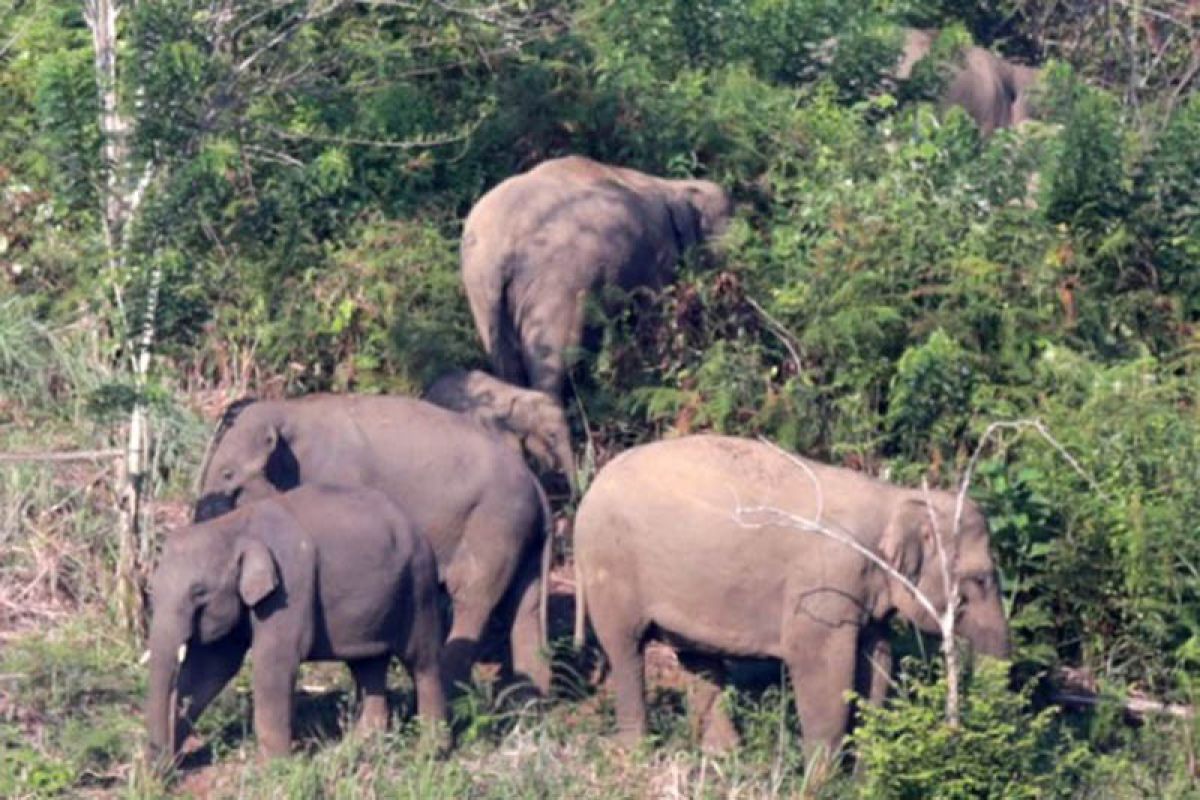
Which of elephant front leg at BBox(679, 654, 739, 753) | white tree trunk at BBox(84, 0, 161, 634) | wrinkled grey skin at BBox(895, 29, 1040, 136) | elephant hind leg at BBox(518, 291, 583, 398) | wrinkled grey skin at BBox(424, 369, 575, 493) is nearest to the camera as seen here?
elephant front leg at BBox(679, 654, 739, 753)

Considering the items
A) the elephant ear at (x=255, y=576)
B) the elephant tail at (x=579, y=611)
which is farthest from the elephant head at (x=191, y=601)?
the elephant tail at (x=579, y=611)

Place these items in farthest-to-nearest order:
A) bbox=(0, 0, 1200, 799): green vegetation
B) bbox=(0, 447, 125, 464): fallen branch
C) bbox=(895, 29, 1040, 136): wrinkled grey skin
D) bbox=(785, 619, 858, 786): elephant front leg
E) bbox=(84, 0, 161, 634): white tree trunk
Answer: bbox=(895, 29, 1040, 136): wrinkled grey skin, bbox=(0, 447, 125, 464): fallen branch, bbox=(84, 0, 161, 634): white tree trunk, bbox=(0, 0, 1200, 799): green vegetation, bbox=(785, 619, 858, 786): elephant front leg

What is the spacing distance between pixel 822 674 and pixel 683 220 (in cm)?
365

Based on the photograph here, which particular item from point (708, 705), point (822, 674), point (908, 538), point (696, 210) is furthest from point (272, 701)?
point (696, 210)

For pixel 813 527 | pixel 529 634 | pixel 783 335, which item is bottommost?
pixel 529 634

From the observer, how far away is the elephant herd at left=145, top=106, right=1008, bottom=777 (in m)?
9.52

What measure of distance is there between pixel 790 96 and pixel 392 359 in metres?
2.84

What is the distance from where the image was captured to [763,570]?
988cm

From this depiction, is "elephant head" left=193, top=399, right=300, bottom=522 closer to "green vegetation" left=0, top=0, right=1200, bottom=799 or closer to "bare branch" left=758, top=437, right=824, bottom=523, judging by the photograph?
"green vegetation" left=0, top=0, right=1200, bottom=799

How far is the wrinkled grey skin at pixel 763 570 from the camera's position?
988cm

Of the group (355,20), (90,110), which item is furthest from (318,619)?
(355,20)

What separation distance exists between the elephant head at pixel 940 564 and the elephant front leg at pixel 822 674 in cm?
27

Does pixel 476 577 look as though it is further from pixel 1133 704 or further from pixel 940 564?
pixel 1133 704

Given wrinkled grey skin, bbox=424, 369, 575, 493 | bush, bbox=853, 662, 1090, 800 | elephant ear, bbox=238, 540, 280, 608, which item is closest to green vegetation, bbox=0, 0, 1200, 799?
bush, bbox=853, 662, 1090, 800
